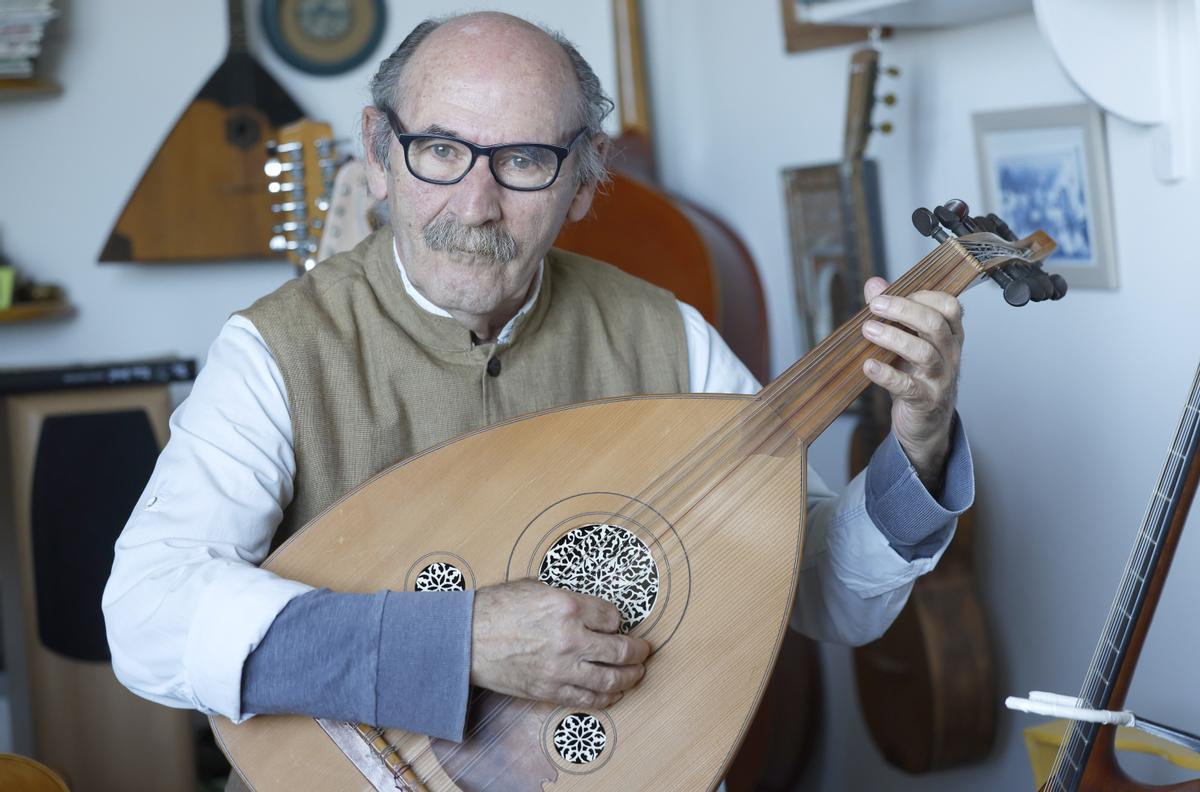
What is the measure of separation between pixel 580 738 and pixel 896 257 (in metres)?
1.38

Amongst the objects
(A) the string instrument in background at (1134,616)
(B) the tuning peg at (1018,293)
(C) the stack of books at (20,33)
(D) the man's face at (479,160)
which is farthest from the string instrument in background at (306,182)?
(A) the string instrument in background at (1134,616)

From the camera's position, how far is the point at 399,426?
1485mm

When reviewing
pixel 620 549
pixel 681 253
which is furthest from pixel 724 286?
pixel 620 549

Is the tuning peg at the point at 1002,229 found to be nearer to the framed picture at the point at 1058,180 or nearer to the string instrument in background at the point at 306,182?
the framed picture at the point at 1058,180

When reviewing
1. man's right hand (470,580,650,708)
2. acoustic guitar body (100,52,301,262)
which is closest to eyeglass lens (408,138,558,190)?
man's right hand (470,580,650,708)

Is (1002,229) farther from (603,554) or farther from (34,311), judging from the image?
(34,311)

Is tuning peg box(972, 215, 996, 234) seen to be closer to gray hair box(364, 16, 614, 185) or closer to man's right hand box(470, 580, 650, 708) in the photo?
gray hair box(364, 16, 614, 185)

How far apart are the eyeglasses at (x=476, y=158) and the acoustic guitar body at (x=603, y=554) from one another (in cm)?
29

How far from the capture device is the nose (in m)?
1.41

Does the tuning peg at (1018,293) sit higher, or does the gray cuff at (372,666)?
the tuning peg at (1018,293)

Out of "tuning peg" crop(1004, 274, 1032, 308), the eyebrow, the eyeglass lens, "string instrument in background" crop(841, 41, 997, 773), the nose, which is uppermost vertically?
the eyebrow

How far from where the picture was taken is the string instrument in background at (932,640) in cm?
213

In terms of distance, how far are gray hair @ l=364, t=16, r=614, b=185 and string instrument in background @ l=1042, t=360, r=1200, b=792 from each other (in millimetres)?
736

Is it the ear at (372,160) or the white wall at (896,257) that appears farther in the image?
the white wall at (896,257)
